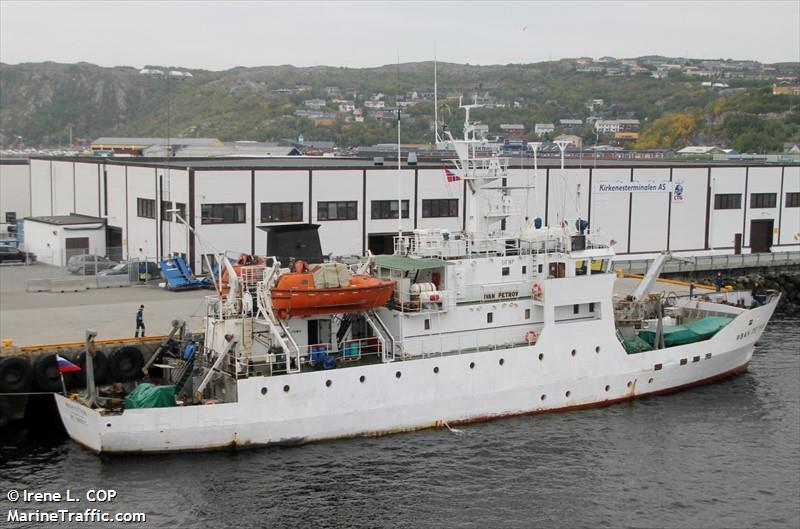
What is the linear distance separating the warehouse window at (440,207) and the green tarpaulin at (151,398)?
27196mm

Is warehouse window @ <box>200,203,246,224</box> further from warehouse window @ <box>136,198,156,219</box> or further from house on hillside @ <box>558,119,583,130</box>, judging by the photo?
house on hillside @ <box>558,119,583,130</box>

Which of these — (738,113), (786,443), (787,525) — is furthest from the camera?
(738,113)

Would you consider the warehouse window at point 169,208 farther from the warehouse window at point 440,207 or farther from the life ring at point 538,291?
the life ring at point 538,291

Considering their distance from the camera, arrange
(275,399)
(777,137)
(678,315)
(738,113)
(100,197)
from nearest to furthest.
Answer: (275,399) < (678,315) < (100,197) < (777,137) < (738,113)

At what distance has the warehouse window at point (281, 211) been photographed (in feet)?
158

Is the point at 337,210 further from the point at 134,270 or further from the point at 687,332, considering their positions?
the point at 687,332

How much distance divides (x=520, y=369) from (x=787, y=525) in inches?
392

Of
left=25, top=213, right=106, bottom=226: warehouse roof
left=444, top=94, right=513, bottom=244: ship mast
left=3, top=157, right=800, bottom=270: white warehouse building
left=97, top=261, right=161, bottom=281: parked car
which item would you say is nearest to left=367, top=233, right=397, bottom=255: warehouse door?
left=3, top=157, right=800, bottom=270: white warehouse building


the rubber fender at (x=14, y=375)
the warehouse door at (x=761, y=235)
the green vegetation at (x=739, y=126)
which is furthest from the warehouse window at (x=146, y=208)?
the green vegetation at (x=739, y=126)

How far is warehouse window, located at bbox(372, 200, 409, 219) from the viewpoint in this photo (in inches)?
2013

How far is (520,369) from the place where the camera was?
31.3 meters

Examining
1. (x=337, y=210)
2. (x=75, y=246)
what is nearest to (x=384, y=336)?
(x=337, y=210)

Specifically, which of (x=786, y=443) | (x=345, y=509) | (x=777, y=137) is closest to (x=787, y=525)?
(x=786, y=443)

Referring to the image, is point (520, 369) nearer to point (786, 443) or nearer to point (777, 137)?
point (786, 443)
